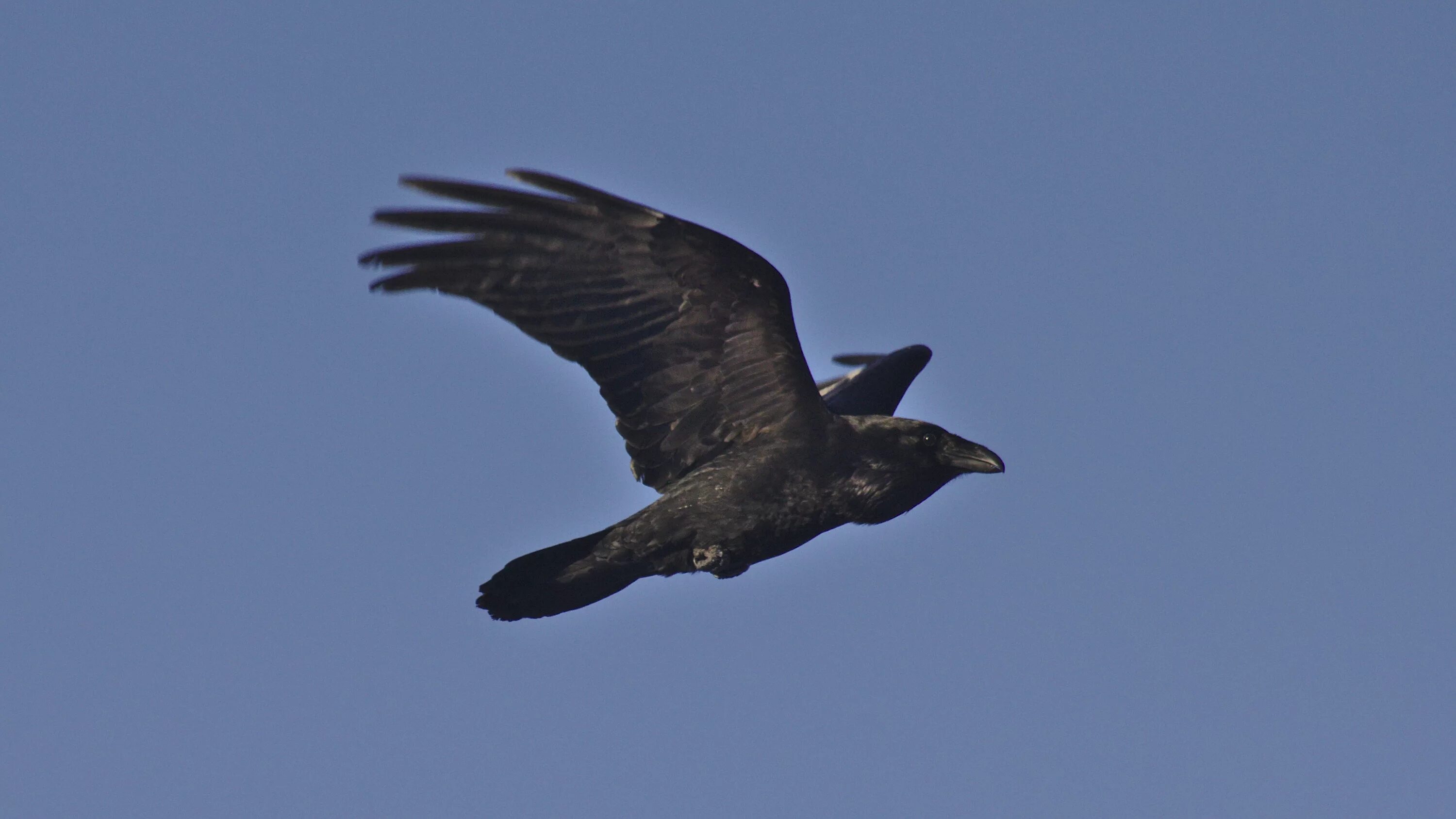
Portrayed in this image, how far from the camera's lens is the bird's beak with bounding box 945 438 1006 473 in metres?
12.6

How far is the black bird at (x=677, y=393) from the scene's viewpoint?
468 inches

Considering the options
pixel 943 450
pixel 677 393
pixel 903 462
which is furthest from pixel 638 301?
pixel 943 450

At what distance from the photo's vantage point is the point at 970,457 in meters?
12.6

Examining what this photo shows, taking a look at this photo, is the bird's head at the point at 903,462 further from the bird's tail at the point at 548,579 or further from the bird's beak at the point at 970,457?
the bird's tail at the point at 548,579

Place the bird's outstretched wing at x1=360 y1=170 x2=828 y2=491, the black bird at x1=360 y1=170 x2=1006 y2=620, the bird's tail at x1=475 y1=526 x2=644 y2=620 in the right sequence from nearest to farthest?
the bird's outstretched wing at x1=360 y1=170 x2=828 y2=491 < the black bird at x1=360 y1=170 x2=1006 y2=620 < the bird's tail at x1=475 y1=526 x2=644 y2=620

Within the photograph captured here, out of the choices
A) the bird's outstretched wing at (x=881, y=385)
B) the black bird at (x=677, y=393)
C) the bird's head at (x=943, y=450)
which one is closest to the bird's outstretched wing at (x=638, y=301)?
the black bird at (x=677, y=393)

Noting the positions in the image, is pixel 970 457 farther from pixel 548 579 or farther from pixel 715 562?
pixel 548 579

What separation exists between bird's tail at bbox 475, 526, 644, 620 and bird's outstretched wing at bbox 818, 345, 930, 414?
3.04 m

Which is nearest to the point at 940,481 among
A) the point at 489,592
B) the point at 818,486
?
the point at 818,486

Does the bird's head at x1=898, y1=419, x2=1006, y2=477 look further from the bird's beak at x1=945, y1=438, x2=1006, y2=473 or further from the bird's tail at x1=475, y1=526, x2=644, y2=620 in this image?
the bird's tail at x1=475, y1=526, x2=644, y2=620

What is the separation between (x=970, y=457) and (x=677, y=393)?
6.42 feet

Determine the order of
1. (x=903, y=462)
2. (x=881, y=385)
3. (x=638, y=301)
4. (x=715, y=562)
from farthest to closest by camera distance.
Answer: (x=881, y=385) → (x=903, y=462) → (x=715, y=562) → (x=638, y=301)

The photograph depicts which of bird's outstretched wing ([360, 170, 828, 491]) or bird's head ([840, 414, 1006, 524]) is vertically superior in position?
bird's outstretched wing ([360, 170, 828, 491])

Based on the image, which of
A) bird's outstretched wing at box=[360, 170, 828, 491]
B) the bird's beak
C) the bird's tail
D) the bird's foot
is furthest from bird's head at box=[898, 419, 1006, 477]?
the bird's tail
